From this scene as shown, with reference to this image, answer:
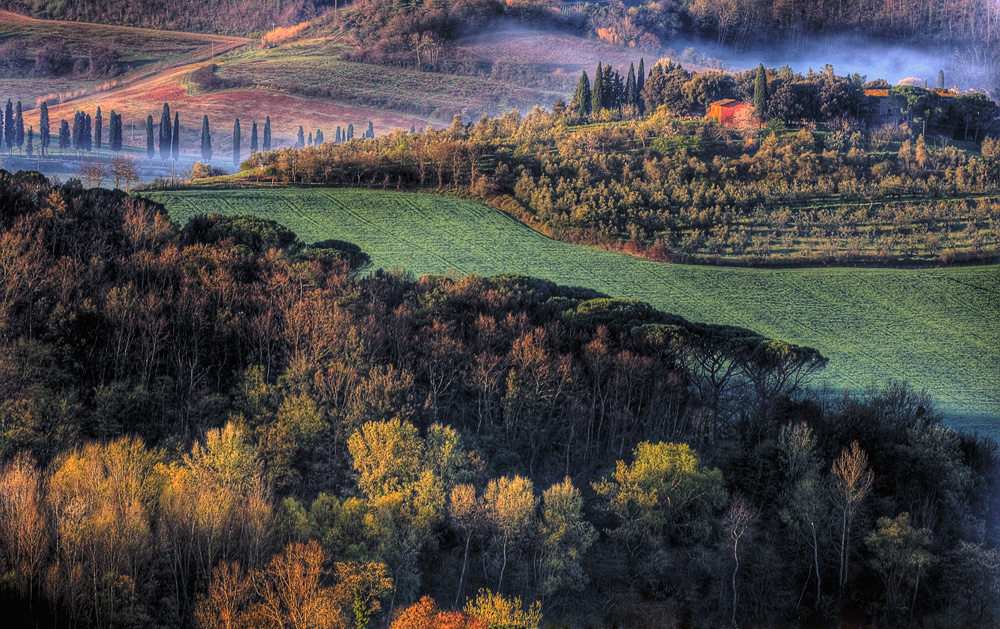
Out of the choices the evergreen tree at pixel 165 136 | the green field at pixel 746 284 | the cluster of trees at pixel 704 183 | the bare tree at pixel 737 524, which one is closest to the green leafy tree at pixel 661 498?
the bare tree at pixel 737 524

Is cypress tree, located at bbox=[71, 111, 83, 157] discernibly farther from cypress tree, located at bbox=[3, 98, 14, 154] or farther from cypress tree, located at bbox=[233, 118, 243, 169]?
cypress tree, located at bbox=[233, 118, 243, 169]

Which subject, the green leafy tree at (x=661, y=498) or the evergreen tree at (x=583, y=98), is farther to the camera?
the evergreen tree at (x=583, y=98)

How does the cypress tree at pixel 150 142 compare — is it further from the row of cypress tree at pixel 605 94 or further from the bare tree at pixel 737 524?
the bare tree at pixel 737 524

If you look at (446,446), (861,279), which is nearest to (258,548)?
(446,446)

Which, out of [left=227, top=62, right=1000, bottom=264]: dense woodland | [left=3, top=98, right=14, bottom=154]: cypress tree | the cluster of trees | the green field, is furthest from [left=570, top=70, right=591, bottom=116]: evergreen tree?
[left=3, top=98, right=14, bottom=154]: cypress tree

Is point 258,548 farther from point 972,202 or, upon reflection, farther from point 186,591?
point 972,202
